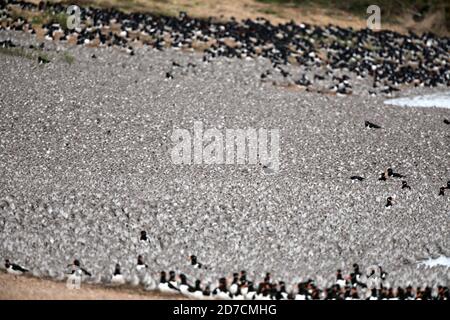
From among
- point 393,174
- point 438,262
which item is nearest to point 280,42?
point 393,174

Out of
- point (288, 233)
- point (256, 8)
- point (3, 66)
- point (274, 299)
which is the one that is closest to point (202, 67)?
point (3, 66)

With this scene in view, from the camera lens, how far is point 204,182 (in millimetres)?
21250

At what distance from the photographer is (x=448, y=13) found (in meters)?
50.7

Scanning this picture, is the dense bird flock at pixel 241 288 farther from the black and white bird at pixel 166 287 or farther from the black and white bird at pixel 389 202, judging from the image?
the black and white bird at pixel 389 202

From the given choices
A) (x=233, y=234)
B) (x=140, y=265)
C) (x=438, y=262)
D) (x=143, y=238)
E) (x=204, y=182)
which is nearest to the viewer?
(x=140, y=265)

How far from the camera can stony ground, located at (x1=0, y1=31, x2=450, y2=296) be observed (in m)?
17.3

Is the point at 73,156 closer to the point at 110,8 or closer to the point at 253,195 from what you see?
the point at 253,195

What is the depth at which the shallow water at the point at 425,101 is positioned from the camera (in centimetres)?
3444

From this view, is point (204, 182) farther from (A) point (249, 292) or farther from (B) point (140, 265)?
(A) point (249, 292)

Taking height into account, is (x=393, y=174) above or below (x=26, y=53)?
below

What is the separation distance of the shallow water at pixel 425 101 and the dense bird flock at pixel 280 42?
98 cm

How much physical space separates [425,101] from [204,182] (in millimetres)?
17722

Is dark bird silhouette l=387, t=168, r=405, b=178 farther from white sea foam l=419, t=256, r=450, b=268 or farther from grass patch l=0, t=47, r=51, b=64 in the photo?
grass patch l=0, t=47, r=51, b=64

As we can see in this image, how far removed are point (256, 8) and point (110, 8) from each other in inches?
373
